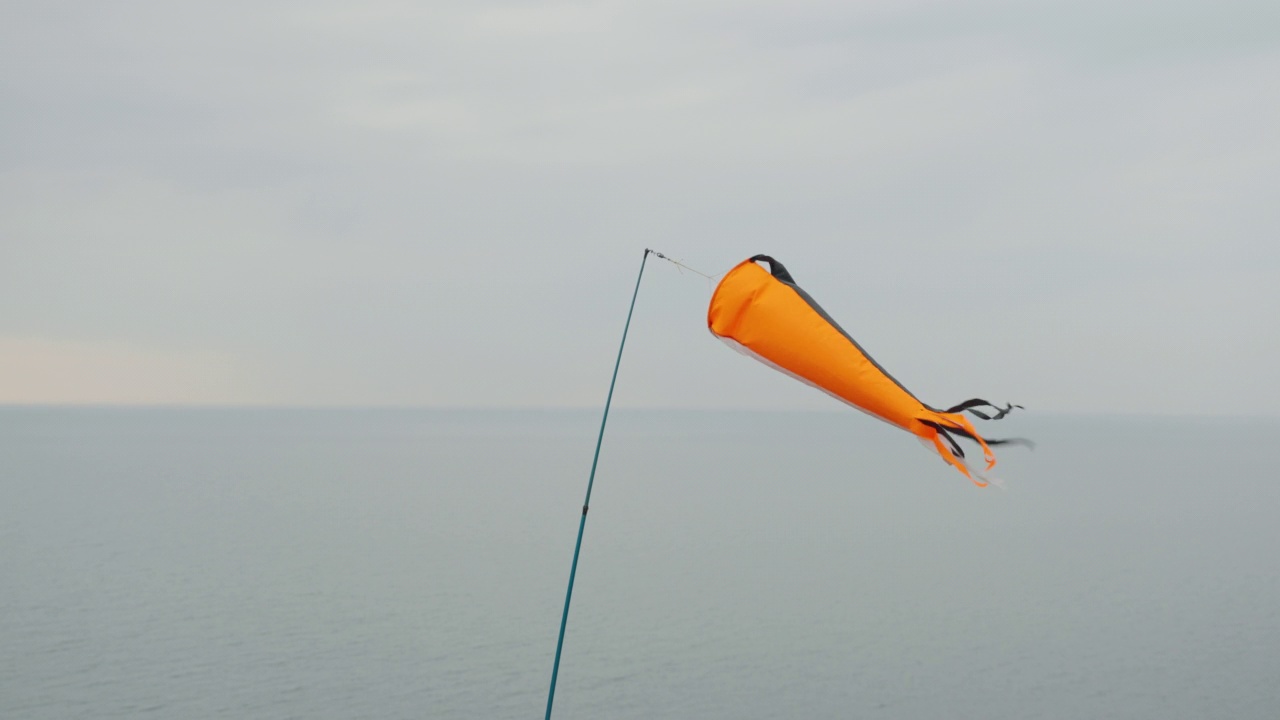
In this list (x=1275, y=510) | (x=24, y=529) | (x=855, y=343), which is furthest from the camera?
(x=1275, y=510)

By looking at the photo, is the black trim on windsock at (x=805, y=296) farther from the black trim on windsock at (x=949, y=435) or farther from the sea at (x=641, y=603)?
the sea at (x=641, y=603)

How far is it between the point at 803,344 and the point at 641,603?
987 inches

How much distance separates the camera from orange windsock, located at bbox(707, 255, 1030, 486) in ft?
18.8

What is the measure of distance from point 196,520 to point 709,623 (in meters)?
31.1

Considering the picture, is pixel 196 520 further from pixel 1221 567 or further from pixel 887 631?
pixel 1221 567

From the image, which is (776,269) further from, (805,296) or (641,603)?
(641,603)

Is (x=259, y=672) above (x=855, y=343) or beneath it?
beneath

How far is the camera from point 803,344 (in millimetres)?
5988

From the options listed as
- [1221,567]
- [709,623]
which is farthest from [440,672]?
[1221,567]

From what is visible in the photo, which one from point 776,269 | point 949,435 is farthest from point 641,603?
point 949,435

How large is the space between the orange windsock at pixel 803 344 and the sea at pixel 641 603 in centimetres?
1553

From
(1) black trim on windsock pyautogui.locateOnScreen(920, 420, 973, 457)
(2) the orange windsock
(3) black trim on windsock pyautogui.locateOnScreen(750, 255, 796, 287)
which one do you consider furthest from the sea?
(1) black trim on windsock pyautogui.locateOnScreen(920, 420, 973, 457)

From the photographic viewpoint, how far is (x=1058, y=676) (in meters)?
24.0

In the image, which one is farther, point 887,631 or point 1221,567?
point 1221,567
